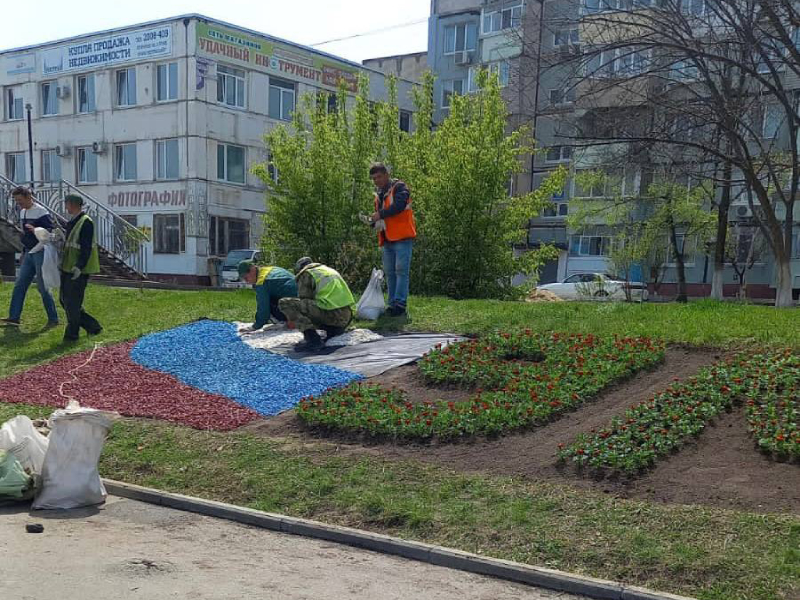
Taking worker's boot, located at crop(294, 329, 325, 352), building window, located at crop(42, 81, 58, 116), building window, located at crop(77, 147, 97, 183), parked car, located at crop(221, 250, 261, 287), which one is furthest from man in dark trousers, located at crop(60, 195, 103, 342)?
building window, located at crop(42, 81, 58, 116)

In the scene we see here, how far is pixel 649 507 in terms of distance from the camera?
503cm

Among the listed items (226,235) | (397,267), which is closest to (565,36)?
(397,267)

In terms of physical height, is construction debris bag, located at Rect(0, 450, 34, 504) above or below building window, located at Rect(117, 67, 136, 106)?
below

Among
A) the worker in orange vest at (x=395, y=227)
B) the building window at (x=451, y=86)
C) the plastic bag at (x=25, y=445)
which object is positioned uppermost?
the building window at (x=451, y=86)

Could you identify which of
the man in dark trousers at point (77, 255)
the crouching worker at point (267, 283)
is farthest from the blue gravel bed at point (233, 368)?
the man in dark trousers at point (77, 255)

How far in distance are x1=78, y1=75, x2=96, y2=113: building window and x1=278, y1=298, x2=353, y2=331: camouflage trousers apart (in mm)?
33477

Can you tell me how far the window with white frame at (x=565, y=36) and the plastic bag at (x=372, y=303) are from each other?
539 cm

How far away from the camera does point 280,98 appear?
39562 mm

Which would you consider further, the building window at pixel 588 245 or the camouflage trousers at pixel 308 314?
the building window at pixel 588 245

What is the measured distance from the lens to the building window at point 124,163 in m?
38.4

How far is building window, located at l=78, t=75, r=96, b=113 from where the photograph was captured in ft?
127

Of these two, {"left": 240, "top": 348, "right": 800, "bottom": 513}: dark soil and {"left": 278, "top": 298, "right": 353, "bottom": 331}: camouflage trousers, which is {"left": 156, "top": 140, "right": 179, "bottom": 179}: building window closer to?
{"left": 278, "top": 298, "right": 353, "bottom": 331}: camouflage trousers

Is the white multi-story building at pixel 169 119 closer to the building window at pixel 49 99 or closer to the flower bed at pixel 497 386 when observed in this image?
the building window at pixel 49 99

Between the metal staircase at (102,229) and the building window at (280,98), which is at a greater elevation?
the building window at (280,98)
